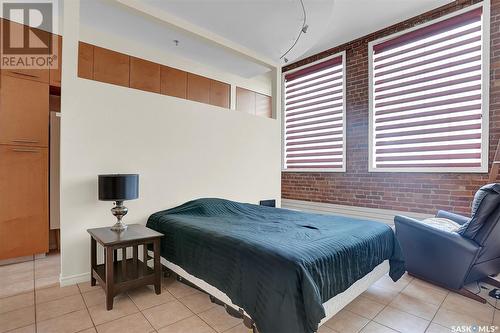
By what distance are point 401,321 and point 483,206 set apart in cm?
123

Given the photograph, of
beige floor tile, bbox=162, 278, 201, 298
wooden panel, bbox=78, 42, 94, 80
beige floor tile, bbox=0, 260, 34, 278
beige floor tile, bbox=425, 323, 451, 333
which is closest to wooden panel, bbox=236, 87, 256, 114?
wooden panel, bbox=78, 42, 94, 80

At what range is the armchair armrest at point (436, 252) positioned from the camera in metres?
2.35

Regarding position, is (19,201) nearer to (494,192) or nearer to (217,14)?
(217,14)

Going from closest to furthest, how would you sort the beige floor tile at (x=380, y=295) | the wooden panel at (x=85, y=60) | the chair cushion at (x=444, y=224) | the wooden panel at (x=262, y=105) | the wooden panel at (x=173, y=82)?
the beige floor tile at (x=380, y=295), the chair cushion at (x=444, y=224), the wooden panel at (x=85, y=60), the wooden panel at (x=173, y=82), the wooden panel at (x=262, y=105)

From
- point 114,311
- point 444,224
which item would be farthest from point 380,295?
point 114,311

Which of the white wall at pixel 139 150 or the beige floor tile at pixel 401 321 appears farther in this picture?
the white wall at pixel 139 150

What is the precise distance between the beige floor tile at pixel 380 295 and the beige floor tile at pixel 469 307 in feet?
1.29

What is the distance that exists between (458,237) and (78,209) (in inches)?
143

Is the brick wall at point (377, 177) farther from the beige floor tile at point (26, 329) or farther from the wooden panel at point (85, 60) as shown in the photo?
the beige floor tile at point (26, 329)

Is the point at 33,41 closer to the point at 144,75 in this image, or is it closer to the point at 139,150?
the point at 144,75

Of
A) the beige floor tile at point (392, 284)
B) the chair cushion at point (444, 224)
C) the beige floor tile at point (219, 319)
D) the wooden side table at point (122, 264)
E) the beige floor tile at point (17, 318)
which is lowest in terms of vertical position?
the beige floor tile at point (392, 284)

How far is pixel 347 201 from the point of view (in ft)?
15.1

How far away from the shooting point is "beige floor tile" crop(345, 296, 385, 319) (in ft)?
6.93

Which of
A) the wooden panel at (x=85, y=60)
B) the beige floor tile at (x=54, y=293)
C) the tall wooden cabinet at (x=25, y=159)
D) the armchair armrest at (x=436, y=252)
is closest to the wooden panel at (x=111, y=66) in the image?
the wooden panel at (x=85, y=60)
